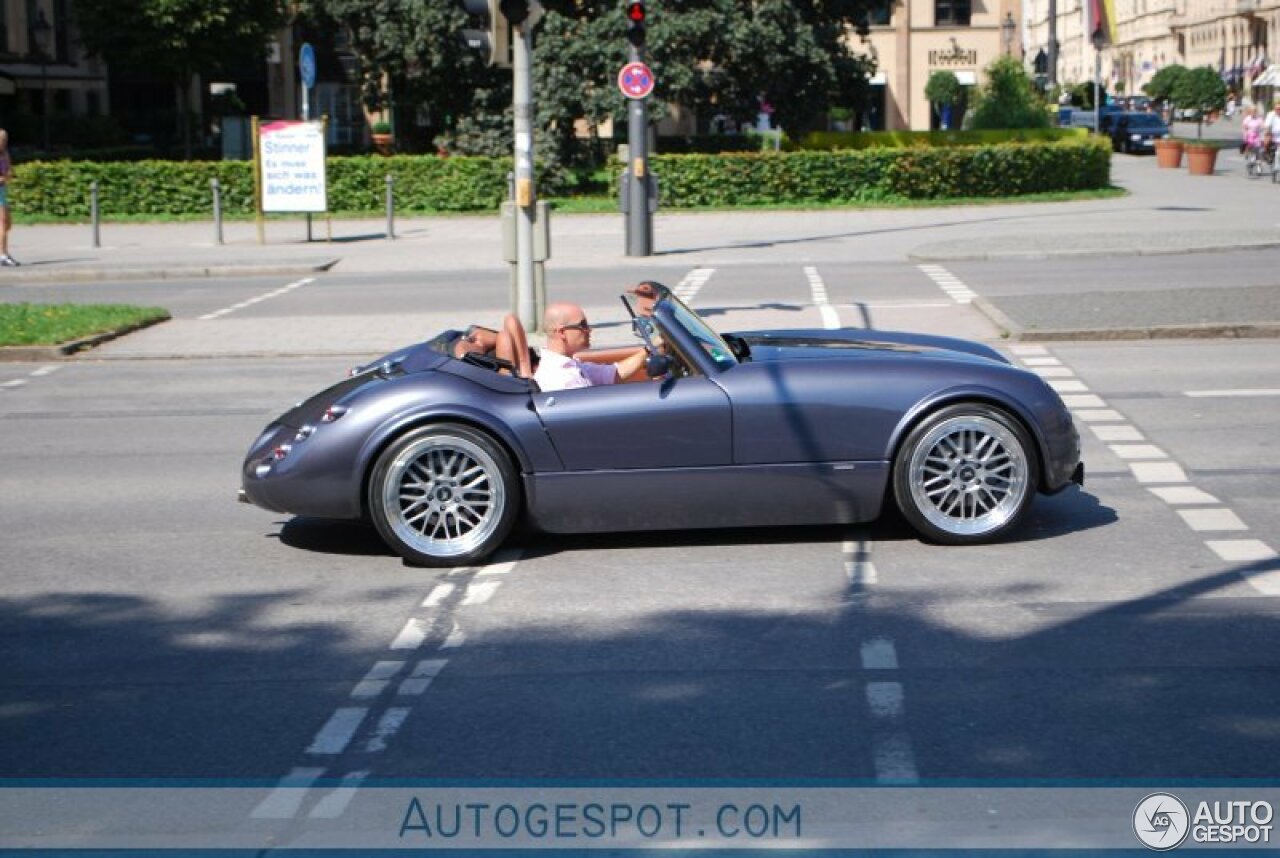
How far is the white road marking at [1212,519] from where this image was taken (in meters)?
8.67

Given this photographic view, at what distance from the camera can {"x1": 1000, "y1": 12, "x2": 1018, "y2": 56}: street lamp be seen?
227 ft

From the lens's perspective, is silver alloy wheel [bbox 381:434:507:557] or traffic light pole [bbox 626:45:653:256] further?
traffic light pole [bbox 626:45:653:256]

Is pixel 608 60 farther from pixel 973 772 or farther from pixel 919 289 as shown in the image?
pixel 973 772

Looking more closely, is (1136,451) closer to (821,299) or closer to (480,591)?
(480,591)

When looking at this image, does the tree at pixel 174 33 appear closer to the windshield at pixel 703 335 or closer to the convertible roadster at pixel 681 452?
the windshield at pixel 703 335

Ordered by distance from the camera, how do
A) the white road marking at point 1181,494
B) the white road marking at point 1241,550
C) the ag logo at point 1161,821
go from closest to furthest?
the ag logo at point 1161,821 → the white road marking at point 1241,550 → the white road marking at point 1181,494

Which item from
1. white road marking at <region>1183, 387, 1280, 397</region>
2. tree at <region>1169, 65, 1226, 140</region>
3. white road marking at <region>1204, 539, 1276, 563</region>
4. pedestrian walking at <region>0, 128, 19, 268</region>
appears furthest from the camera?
tree at <region>1169, 65, 1226, 140</region>

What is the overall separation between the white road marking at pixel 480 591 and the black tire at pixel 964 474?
191 centimetres

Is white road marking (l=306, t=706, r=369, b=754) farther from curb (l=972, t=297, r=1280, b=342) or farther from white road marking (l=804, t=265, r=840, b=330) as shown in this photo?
white road marking (l=804, t=265, r=840, b=330)

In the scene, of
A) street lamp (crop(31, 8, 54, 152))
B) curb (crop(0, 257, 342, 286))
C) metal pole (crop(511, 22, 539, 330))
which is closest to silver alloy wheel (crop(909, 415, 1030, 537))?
metal pole (crop(511, 22, 539, 330))

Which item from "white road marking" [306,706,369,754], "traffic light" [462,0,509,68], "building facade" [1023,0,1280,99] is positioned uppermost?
"building facade" [1023,0,1280,99]

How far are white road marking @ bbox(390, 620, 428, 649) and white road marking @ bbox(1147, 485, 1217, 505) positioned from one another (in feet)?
13.5

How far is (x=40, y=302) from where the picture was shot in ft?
74.8

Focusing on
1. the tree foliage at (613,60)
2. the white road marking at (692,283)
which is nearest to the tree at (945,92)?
the tree foliage at (613,60)
